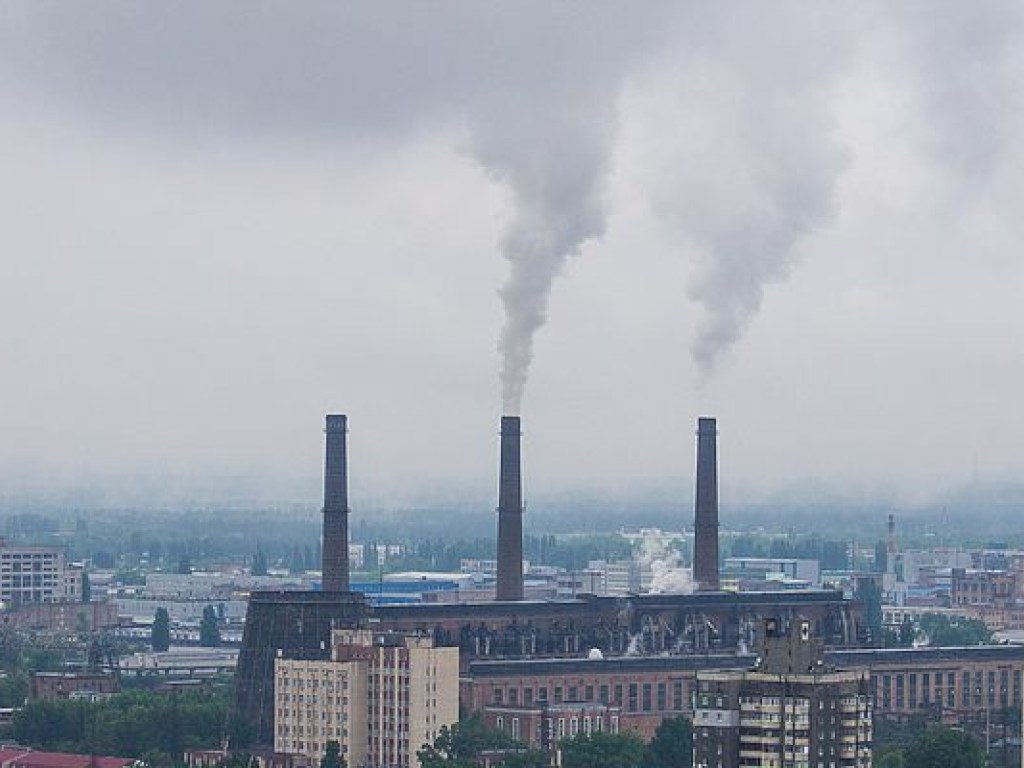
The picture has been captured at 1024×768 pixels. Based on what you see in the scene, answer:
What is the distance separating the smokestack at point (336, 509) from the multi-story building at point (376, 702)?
Result: 12238 millimetres

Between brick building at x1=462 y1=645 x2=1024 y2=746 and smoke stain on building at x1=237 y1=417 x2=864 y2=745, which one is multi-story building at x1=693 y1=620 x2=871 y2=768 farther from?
smoke stain on building at x1=237 y1=417 x2=864 y2=745

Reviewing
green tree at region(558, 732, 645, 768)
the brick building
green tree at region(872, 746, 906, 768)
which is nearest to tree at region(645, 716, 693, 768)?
green tree at region(558, 732, 645, 768)

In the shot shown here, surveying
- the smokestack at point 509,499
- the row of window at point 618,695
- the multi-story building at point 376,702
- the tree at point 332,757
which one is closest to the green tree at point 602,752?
the multi-story building at point 376,702

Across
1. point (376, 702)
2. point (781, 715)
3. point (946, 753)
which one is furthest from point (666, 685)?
point (781, 715)

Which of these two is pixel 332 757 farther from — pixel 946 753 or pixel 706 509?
pixel 706 509

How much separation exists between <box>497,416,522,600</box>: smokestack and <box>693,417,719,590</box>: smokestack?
5094 millimetres

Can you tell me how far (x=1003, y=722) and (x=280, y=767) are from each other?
1516cm

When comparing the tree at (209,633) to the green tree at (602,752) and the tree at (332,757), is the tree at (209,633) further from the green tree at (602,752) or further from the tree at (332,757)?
the green tree at (602,752)

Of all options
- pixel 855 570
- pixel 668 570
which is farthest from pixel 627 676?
pixel 855 570

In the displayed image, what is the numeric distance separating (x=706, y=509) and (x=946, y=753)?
94.2ft

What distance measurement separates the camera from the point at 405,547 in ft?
585

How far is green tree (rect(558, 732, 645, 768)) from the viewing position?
63.3 meters

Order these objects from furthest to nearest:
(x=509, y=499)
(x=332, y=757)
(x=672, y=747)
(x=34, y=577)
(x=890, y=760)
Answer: (x=34, y=577) < (x=509, y=499) < (x=332, y=757) < (x=672, y=747) < (x=890, y=760)

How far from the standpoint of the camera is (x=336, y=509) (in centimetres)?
8256
